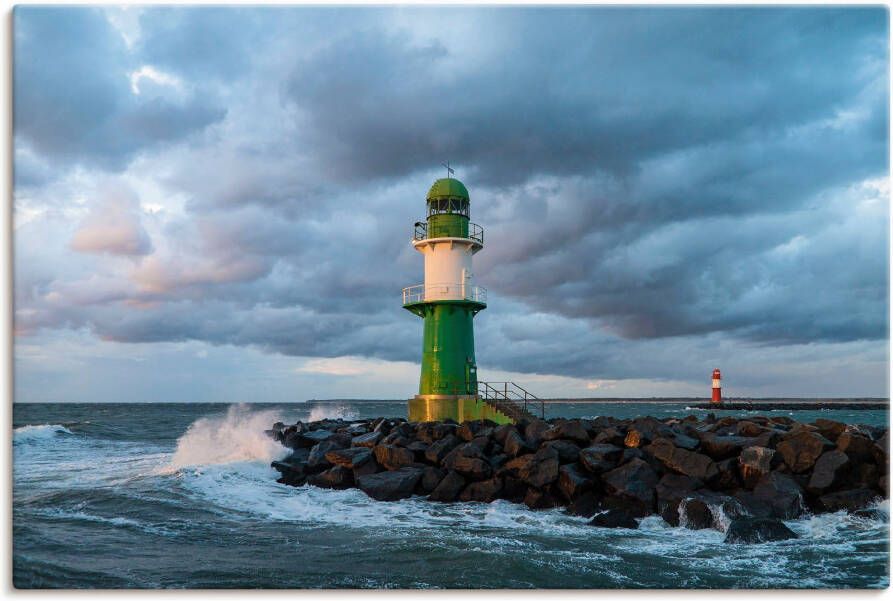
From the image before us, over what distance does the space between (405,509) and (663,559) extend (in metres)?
4.45

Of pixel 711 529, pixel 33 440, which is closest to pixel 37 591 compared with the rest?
pixel 711 529

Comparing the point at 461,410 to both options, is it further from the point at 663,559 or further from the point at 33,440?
the point at 33,440

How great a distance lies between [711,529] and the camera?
358 inches

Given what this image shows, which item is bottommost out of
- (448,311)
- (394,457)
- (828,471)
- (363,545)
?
(363,545)

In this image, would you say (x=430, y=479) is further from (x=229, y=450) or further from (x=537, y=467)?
(x=229, y=450)

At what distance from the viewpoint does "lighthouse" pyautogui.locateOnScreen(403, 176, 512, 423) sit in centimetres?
1727

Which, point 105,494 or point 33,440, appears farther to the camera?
point 33,440

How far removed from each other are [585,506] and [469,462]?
2359 millimetres

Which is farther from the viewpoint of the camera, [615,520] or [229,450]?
[229,450]

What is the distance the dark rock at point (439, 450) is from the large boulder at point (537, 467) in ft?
4.82

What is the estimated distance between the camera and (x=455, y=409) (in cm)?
1714

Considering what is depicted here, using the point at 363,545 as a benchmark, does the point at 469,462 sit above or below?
above

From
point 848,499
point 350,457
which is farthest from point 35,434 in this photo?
point 848,499

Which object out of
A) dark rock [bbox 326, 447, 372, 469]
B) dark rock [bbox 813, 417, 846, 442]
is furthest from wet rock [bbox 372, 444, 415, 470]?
dark rock [bbox 813, 417, 846, 442]
